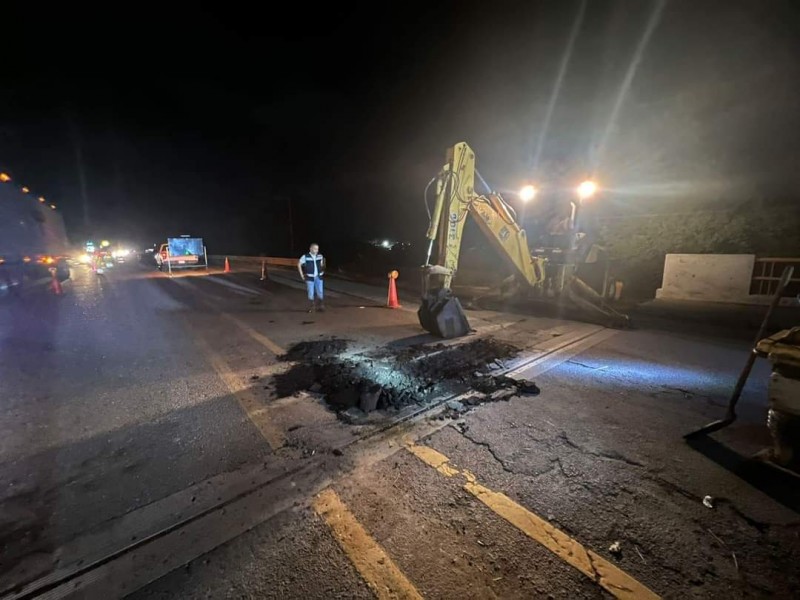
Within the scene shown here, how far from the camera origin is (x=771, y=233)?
13289 millimetres

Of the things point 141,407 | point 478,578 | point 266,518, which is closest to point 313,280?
point 141,407

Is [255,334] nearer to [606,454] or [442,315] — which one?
[442,315]

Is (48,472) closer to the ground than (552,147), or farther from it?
closer to the ground

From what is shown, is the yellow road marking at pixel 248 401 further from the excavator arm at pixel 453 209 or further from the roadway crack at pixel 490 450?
the excavator arm at pixel 453 209

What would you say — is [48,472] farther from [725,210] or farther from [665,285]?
[725,210]

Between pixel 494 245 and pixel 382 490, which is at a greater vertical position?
pixel 494 245

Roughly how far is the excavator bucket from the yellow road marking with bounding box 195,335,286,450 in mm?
3661

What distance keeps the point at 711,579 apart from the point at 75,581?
12.1 ft

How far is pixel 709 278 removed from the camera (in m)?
12.2

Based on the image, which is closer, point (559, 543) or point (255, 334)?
point (559, 543)

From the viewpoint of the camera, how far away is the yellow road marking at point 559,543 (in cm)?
193

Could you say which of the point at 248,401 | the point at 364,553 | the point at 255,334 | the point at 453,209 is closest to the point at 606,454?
the point at 364,553

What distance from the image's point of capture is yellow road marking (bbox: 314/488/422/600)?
1925 millimetres

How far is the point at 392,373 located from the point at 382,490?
7.95ft
